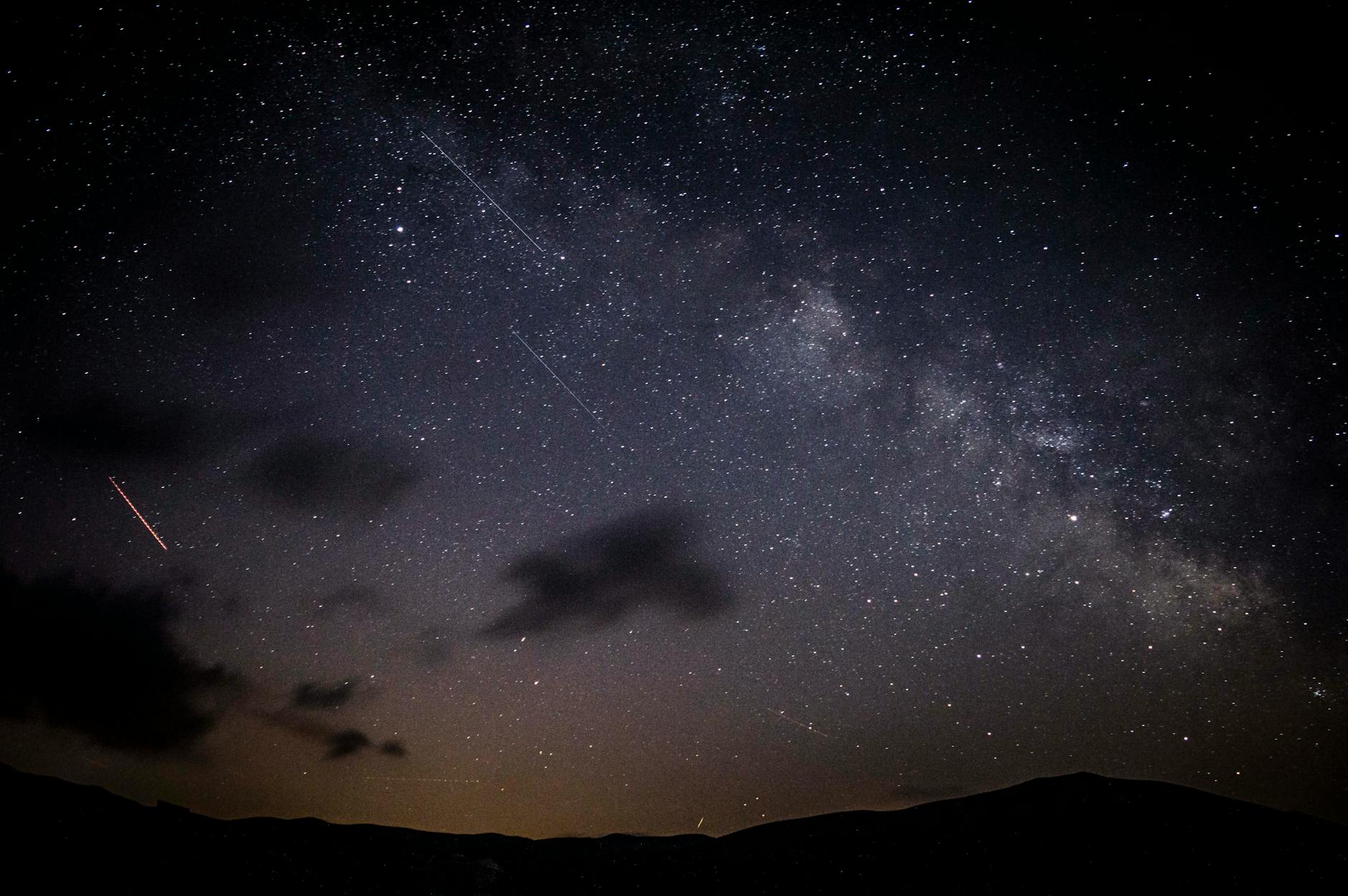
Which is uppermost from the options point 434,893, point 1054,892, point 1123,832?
point 1123,832

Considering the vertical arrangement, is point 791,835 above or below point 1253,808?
below

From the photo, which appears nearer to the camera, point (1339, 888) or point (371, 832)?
point (1339, 888)

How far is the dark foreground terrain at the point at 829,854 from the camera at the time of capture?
40.8m

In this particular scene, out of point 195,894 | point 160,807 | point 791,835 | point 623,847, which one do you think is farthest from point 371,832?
point 791,835

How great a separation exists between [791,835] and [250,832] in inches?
2191

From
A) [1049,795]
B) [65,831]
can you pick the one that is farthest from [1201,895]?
[65,831]

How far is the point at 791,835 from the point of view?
216ft

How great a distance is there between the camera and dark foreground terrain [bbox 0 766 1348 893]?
40812 millimetres

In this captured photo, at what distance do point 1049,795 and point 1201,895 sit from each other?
1552 cm

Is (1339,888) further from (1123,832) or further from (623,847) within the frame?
(623,847)

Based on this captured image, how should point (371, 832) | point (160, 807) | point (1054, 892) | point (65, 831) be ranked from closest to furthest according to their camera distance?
point (1054, 892) → point (65, 831) → point (160, 807) → point (371, 832)

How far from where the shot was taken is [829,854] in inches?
2164

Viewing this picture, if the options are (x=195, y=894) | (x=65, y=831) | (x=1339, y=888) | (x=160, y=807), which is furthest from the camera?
(x=160, y=807)

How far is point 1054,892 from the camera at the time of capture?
41.4 metres
